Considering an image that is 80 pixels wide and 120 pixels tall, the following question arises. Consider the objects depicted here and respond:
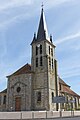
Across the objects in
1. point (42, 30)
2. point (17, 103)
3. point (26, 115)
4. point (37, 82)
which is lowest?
point (26, 115)

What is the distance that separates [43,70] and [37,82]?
272cm

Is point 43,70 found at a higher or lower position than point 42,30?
lower

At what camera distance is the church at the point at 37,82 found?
145 ft

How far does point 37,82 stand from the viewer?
45656 mm

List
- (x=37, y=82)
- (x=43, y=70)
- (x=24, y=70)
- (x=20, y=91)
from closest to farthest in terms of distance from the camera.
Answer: (x=37, y=82), (x=43, y=70), (x=20, y=91), (x=24, y=70)

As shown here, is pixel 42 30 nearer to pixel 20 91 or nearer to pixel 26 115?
pixel 20 91

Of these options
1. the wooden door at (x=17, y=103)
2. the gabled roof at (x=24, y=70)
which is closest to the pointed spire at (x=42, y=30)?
the gabled roof at (x=24, y=70)

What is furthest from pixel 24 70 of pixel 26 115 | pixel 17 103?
pixel 26 115

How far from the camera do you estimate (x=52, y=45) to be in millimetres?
50094

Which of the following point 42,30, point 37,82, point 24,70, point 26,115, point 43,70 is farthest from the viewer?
point 42,30

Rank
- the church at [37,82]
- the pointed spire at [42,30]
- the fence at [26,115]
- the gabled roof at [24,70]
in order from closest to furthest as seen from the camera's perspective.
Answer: the fence at [26,115] → the church at [37,82] → the gabled roof at [24,70] → the pointed spire at [42,30]

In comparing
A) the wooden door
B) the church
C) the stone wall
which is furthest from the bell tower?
the wooden door

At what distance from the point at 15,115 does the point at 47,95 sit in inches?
777

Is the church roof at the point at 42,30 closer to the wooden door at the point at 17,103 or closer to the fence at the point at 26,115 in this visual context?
the wooden door at the point at 17,103
